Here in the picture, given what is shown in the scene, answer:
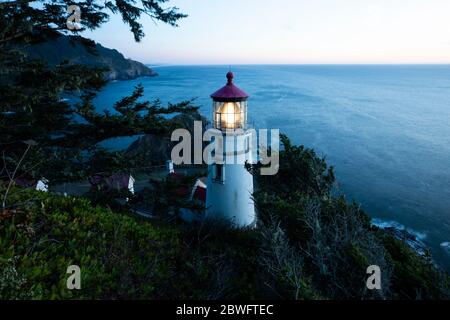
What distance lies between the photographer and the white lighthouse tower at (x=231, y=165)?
33.4 feet

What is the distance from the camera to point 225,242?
5.91 metres

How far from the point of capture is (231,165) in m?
10.7

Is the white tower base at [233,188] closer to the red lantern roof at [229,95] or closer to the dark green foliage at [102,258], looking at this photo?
the red lantern roof at [229,95]

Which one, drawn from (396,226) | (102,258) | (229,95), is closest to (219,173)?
(229,95)

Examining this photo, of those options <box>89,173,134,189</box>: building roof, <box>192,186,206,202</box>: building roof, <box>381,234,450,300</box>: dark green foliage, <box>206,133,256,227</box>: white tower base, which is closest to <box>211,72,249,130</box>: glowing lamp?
<box>206,133,256,227</box>: white tower base

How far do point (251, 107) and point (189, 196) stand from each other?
133 feet

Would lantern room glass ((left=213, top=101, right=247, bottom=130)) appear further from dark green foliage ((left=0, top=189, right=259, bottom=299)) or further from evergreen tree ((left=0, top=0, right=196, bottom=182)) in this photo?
dark green foliage ((left=0, top=189, right=259, bottom=299))

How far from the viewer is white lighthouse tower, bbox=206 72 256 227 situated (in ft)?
33.4

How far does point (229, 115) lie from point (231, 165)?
5.59ft

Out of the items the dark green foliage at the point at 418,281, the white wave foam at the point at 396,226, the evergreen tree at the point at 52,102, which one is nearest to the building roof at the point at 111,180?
the evergreen tree at the point at 52,102

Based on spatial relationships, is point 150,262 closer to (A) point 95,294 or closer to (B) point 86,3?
(A) point 95,294

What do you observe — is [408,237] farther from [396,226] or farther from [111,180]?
[111,180]
